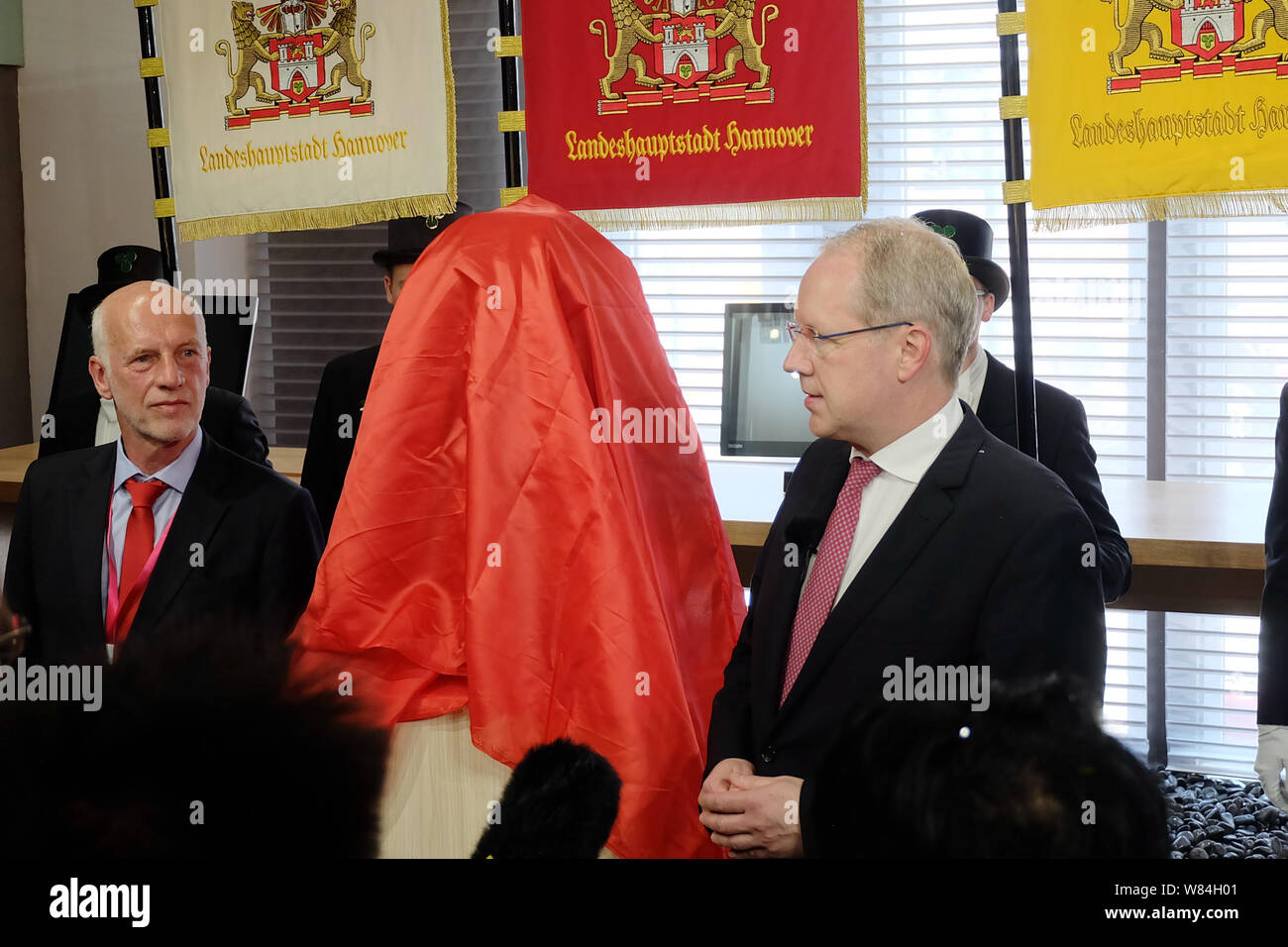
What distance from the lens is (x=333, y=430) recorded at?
3.03m

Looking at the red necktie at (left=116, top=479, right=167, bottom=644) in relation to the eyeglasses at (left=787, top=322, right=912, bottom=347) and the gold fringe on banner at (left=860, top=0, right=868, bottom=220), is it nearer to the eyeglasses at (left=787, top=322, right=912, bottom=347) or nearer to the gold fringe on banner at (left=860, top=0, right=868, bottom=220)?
→ the eyeglasses at (left=787, top=322, right=912, bottom=347)

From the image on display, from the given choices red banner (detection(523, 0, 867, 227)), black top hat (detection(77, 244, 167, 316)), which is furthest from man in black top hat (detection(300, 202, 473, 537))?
black top hat (detection(77, 244, 167, 316))

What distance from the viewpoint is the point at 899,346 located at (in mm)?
1608

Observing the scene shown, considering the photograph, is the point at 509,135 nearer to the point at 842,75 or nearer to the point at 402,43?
the point at 402,43

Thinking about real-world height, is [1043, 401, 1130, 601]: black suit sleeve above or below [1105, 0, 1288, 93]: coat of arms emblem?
below

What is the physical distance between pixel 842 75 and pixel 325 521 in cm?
166

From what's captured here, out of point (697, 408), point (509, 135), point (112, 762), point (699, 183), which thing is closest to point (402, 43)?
point (509, 135)

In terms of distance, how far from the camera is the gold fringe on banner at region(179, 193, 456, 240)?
10.1 feet

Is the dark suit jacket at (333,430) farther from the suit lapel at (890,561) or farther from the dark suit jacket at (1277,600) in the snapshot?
the dark suit jacket at (1277,600)

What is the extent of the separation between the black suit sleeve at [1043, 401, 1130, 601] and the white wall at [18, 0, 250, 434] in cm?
341

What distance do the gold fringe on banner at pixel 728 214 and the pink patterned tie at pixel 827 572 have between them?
1349mm

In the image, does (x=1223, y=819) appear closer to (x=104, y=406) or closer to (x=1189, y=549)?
(x=1189, y=549)

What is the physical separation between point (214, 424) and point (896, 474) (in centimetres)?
183
